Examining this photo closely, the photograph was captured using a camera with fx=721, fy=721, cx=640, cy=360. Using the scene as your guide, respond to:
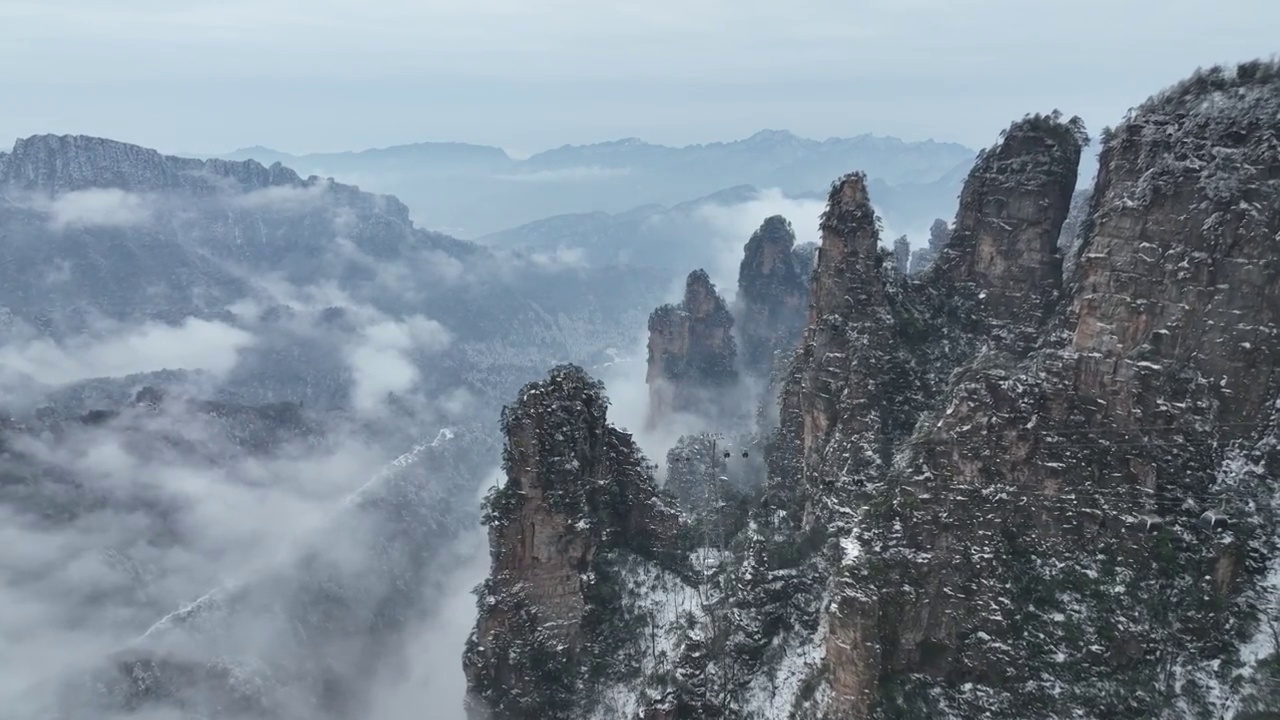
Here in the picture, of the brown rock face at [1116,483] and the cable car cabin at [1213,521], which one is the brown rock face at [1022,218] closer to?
the brown rock face at [1116,483]

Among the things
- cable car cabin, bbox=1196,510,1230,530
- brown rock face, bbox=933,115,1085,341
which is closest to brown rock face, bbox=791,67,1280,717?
cable car cabin, bbox=1196,510,1230,530

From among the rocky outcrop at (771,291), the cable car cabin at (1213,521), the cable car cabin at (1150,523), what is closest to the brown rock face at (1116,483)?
the cable car cabin at (1150,523)

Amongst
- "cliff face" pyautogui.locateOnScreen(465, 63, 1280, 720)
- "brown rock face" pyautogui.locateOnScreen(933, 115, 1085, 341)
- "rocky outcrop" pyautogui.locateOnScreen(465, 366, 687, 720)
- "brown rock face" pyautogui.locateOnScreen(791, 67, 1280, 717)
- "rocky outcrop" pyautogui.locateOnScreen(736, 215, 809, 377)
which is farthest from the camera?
"rocky outcrop" pyautogui.locateOnScreen(736, 215, 809, 377)

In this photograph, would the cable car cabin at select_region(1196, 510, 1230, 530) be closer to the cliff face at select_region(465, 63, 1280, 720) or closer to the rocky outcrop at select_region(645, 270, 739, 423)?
the cliff face at select_region(465, 63, 1280, 720)

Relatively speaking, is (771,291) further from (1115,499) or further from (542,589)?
(1115,499)

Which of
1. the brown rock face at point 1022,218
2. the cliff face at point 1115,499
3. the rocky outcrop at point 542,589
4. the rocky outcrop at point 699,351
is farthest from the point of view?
the rocky outcrop at point 699,351

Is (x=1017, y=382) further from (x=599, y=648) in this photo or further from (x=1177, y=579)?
(x=599, y=648)
